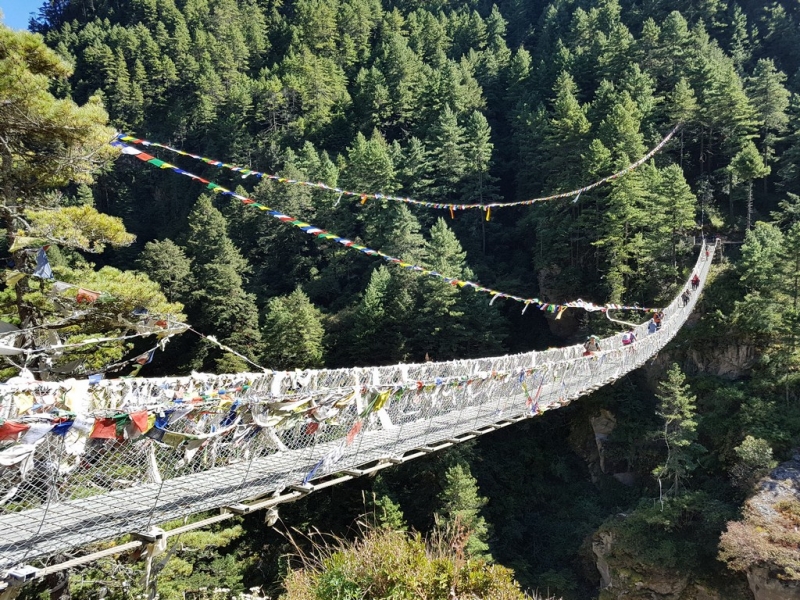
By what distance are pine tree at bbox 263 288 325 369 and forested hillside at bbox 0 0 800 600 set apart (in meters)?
0.08

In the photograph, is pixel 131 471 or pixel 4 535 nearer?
pixel 4 535

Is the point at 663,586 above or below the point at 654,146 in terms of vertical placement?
below

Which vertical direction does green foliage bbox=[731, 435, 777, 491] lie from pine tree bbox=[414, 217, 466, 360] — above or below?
below

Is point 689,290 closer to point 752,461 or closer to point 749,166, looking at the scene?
point 752,461

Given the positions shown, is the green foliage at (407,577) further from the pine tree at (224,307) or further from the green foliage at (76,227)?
the pine tree at (224,307)

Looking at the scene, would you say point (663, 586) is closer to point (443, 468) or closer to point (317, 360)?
point (443, 468)

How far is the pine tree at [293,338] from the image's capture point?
1675cm

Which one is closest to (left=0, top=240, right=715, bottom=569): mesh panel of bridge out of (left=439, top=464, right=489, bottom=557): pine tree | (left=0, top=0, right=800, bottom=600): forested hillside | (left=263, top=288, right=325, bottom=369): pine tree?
(left=0, top=0, right=800, bottom=600): forested hillside

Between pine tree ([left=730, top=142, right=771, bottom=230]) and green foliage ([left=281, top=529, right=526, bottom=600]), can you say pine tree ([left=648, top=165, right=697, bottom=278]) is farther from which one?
green foliage ([left=281, top=529, right=526, bottom=600])

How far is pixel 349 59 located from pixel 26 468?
119ft

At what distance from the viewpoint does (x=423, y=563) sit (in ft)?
12.2

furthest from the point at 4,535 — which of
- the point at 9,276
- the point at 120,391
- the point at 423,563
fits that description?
the point at 9,276

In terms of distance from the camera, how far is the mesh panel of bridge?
340 centimetres

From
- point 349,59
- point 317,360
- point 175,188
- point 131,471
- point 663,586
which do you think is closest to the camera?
point 131,471
